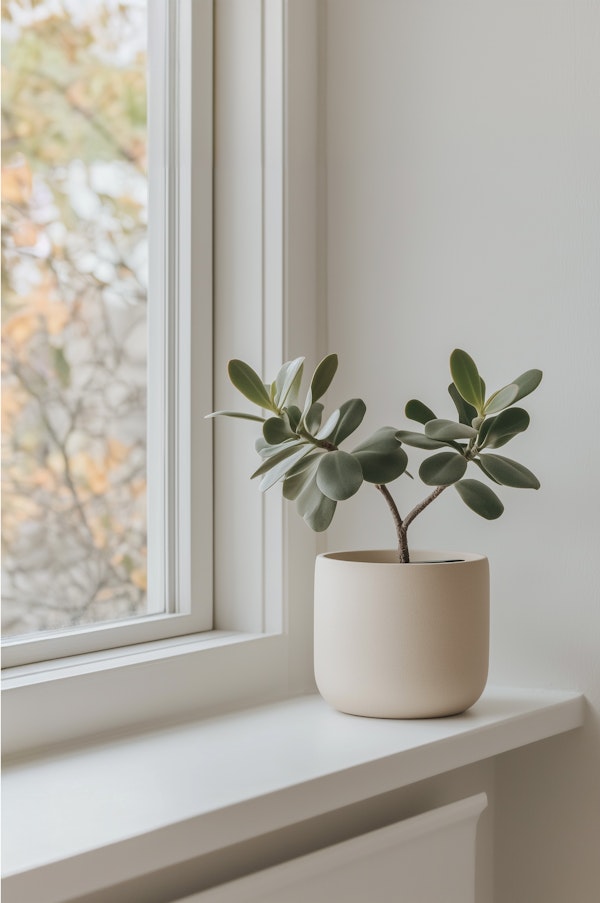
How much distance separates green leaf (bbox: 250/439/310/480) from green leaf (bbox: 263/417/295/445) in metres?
0.01

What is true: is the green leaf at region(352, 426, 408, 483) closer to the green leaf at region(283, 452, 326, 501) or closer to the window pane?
the green leaf at region(283, 452, 326, 501)

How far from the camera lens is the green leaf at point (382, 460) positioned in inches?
39.1

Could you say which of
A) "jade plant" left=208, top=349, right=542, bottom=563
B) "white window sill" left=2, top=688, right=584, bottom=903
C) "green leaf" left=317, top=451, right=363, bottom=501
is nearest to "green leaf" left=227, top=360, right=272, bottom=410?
"jade plant" left=208, top=349, right=542, bottom=563

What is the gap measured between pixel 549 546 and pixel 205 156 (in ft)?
2.11

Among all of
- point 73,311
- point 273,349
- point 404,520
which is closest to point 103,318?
Answer: point 73,311

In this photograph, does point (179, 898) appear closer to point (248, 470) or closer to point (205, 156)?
point (248, 470)

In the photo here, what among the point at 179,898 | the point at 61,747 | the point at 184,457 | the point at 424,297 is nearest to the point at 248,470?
the point at 184,457

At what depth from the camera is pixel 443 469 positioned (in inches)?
38.5

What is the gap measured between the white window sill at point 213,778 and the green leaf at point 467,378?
0.34 metres

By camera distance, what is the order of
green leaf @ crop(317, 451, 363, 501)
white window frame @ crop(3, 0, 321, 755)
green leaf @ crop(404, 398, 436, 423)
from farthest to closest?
white window frame @ crop(3, 0, 321, 755) < green leaf @ crop(404, 398, 436, 423) < green leaf @ crop(317, 451, 363, 501)

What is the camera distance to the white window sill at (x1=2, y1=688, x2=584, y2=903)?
0.72 metres

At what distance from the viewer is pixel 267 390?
1048 millimetres

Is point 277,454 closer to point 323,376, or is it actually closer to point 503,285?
point 323,376

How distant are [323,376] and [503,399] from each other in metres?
0.19
